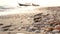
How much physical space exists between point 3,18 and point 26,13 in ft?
1.00

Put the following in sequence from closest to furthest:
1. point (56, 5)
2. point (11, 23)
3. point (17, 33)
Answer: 1. point (17, 33)
2. point (11, 23)
3. point (56, 5)

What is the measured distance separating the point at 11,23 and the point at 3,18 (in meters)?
0.15

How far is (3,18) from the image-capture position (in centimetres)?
165

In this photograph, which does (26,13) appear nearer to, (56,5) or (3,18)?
(3,18)

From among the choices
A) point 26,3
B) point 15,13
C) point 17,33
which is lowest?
point 17,33

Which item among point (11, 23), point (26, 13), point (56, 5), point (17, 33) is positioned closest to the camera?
point (17, 33)

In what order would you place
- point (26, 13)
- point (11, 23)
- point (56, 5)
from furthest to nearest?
point (56, 5) → point (26, 13) → point (11, 23)

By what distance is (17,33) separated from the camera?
1.39 metres

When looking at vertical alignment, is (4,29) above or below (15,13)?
below

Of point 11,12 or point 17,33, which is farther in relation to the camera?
point 11,12

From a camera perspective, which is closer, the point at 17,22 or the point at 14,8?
the point at 17,22

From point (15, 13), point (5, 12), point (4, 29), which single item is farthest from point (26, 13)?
point (4, 29)

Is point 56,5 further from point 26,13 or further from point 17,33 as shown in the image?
point 17,33

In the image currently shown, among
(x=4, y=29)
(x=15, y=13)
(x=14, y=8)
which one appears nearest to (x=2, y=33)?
(x=4, y=29)
